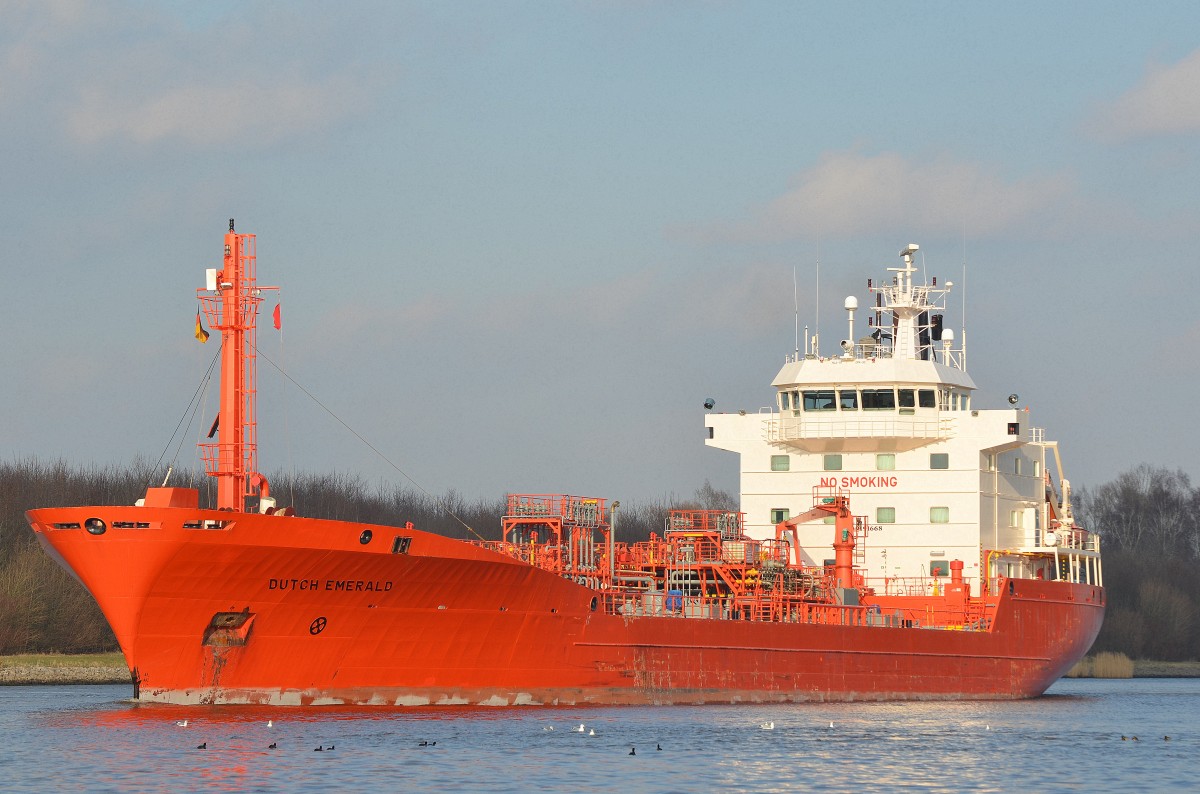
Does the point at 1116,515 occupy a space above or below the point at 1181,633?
above

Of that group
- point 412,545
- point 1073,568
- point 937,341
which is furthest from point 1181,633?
point 412,545

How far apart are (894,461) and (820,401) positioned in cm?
250

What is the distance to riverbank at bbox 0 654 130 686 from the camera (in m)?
56.0

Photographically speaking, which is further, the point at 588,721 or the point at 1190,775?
the point at 588,721

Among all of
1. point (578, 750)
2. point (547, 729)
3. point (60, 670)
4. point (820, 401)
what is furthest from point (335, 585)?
point (60, 670)

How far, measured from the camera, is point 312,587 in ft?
104

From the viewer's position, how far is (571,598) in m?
35.5

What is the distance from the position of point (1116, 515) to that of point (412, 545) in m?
92.3

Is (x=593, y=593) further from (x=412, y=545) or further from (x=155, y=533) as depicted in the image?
(x=155, y=533)

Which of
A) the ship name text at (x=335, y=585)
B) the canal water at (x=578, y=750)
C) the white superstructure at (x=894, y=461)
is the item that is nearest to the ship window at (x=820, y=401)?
the white superstructure at (x=894, y=461)

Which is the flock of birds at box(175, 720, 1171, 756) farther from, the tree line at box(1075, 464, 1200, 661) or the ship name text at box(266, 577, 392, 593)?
the tree line at box(1075, 464, 1200, 661)

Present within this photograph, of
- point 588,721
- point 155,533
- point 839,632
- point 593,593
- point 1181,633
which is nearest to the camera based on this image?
→ point 155,533

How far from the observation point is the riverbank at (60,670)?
56.0 m

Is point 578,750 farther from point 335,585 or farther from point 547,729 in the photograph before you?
point 335,585
